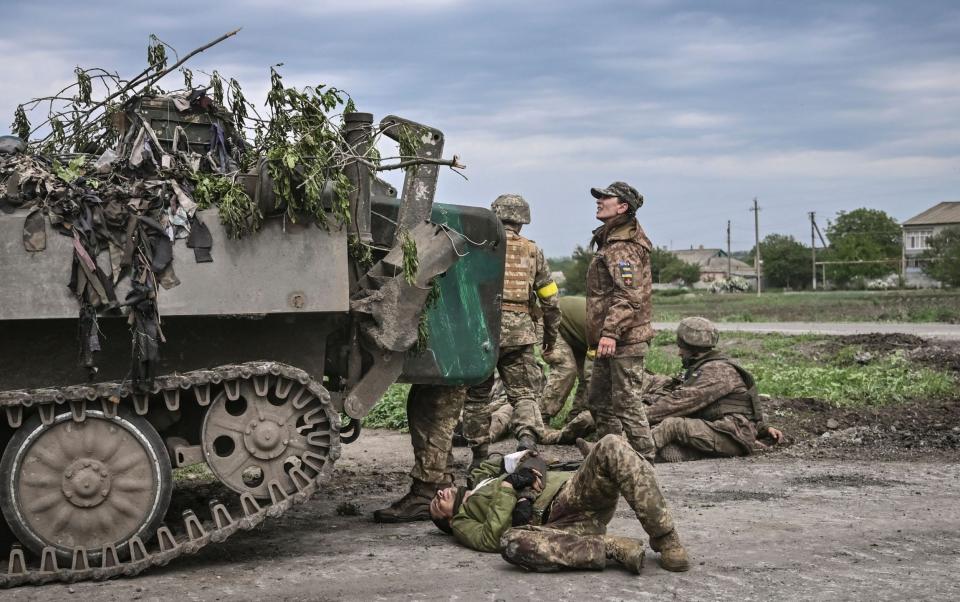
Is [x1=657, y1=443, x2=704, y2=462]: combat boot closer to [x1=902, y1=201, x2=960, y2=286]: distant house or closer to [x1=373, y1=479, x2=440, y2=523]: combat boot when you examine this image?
[x1=373, y1=479, x2=440, y2=523]: combat boot

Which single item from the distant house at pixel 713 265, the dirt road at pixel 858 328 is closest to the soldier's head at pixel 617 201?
the dirt road at pixel 858 328

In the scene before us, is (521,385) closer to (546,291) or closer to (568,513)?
(546,291)

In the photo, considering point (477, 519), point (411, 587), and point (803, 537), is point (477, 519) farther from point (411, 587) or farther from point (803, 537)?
point (803, 537)

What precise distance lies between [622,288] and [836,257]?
90.2 metres

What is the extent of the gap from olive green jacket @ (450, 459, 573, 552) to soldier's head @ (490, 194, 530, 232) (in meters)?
3.98

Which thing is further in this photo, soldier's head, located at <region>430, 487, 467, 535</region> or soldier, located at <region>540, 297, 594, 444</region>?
soldier, located at <region>540, 297, 594, 444</region>

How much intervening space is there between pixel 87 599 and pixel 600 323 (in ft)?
17.4

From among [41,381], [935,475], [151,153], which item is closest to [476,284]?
[151,153]

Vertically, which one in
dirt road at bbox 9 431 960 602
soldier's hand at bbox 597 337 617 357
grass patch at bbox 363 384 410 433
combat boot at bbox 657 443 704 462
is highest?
soldier's hand at bbox 597 337 617 357

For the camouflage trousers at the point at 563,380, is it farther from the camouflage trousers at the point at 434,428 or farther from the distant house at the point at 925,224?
the distant house at the point at 925,224

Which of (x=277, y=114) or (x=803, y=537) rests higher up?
(x=277, y=114)

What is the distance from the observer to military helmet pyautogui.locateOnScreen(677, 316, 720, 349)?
11117mm

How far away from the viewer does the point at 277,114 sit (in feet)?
23.6

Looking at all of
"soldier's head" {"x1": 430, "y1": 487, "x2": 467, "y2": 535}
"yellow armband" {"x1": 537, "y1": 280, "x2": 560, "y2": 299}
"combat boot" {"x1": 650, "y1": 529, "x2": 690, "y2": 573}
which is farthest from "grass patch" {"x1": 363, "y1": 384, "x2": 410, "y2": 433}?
"combat boot" {"x1": 650, "y1": 529, "x2": 690, "y2": 573}
